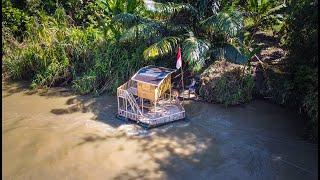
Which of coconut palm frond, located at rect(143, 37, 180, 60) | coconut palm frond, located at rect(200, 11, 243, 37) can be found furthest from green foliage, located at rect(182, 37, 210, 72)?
coconut palm frond, located at rect(200, 11, 243, 37)

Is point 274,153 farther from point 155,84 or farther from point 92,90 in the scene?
point 92,90

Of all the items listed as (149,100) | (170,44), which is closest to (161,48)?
(170,44)

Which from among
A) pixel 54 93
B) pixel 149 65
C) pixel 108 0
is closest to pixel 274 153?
pixel 149 65

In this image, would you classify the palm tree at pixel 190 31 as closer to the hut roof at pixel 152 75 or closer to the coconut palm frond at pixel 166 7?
the coconut palm frond at pixel 166 7

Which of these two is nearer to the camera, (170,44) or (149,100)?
(149,100)

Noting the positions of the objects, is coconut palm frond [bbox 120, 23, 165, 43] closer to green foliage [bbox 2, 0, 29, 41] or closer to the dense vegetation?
the dense vegetation

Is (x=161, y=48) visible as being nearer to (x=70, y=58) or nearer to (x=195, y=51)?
(x=195, y=51)

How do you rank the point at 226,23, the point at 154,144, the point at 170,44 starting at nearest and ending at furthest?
the point at 154,144 → the point at 226,23 → the point at 170,44
